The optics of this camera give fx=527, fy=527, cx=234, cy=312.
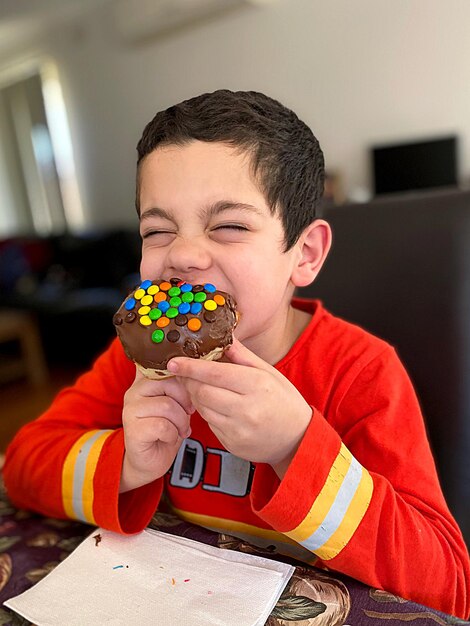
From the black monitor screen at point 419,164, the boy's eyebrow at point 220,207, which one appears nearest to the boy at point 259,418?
the boy's eyebrow at point 220,207

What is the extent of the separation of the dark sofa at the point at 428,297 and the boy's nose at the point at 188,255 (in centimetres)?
41

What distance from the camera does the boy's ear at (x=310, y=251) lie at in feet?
2.05

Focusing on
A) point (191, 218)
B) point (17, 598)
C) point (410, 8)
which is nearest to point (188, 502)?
point (17, 598)

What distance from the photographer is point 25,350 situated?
3.40 metres

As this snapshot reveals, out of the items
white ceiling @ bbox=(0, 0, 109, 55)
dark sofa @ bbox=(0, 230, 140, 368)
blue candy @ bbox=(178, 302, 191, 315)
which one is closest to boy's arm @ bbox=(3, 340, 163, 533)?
blue candy @ bbox=(178, 302, 191, 315)

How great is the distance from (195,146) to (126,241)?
308 centimetres

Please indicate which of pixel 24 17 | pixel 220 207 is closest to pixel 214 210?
pixel 220 207

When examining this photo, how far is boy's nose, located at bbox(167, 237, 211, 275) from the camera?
49 cm

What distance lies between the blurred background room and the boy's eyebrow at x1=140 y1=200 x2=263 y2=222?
0.12 m

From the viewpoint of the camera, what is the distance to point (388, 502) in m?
0.50

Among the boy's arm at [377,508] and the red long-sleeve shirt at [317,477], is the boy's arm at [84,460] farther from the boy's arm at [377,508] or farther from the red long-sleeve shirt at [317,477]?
the boy's arm at [377,508]

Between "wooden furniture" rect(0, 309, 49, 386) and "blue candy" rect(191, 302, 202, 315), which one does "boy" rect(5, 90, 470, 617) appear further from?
"wooden furniture" rect(0, 309, 49, 386)

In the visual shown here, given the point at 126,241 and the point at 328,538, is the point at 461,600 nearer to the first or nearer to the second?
the point at 328,538

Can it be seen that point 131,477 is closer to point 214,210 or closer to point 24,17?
point 214,210
